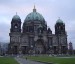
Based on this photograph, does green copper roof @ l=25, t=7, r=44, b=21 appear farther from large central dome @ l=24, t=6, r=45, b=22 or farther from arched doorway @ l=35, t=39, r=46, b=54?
arched doorway @ l=35, t=39, r=46, b=54

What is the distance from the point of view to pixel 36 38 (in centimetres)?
13200

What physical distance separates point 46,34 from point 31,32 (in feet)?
25.6

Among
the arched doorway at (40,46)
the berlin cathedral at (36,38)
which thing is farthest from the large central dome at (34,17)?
the arched doorway at (40,46)

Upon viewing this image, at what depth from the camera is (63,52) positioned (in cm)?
13312

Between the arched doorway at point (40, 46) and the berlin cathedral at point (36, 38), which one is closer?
the berlin cathedral at point (36, 38)

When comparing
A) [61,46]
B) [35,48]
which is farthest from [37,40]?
[61,46]

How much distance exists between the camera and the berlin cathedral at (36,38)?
129 meters

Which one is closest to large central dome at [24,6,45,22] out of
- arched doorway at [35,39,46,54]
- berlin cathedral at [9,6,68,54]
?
berlin cathedral at [9,6,68,54]

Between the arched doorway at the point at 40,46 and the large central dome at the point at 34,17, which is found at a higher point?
the large central dome at the point at 34,17

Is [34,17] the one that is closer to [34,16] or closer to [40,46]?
[34,16]

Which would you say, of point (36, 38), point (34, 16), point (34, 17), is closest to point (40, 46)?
point (36, 38)

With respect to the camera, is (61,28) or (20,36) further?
(61,28)

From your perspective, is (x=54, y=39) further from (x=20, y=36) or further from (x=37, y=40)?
(x=20, y=36)

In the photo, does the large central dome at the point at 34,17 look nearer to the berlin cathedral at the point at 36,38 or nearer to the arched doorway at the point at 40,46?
the berlin cathedral at the point at 36,38
